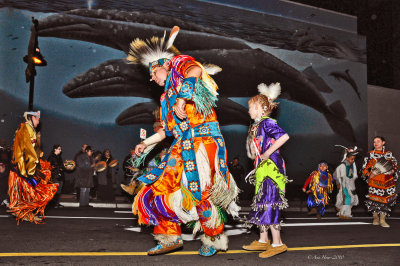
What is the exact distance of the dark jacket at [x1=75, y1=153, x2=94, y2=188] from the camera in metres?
10.2

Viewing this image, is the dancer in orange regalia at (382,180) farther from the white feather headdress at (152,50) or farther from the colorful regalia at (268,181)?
the white feather headdress at (152,50)

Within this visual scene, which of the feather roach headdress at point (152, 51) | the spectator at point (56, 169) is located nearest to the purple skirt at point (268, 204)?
the feather roach headdress at point (152, 51)

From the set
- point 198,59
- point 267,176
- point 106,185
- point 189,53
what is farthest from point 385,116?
point 267,176

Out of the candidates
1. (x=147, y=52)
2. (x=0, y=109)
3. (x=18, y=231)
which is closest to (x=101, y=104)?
(x=0, y=109)

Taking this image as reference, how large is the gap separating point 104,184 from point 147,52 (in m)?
7.77

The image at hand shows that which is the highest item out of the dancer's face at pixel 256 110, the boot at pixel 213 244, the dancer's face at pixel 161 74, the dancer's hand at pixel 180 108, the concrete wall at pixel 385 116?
the concrete wall at pixel 385 116

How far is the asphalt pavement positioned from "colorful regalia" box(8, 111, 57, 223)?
0.81 ft

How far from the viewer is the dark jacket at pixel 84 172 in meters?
10.2

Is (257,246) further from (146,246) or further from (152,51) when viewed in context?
(152,51)

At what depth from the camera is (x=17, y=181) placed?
619 cm

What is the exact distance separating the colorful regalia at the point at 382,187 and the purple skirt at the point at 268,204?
13.6ft

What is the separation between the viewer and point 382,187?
7.30 m

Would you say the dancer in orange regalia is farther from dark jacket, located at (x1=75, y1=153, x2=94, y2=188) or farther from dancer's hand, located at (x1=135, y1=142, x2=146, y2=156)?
dark jacket, located at (x1=75, y1=153, x2=94, y2=188)

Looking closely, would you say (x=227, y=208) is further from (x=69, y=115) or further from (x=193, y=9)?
(x=193, y=9)
